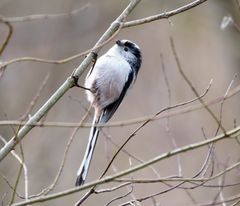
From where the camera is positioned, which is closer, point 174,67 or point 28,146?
point 28,146

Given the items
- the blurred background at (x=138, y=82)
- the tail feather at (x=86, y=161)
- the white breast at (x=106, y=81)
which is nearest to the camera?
the tail feather at (x=86, y=161)

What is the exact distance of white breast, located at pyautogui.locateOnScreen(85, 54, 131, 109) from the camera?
11.8 ft

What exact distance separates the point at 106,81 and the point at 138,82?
4.03 metres

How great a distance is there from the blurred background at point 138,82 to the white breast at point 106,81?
106 inches

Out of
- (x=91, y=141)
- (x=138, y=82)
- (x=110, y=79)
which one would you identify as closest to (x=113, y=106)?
(x=110, y=79)

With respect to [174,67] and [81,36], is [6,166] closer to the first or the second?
[81,36]

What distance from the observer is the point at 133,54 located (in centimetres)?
377

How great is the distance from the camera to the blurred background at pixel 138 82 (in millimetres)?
6602

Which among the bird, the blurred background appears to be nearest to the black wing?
the bird

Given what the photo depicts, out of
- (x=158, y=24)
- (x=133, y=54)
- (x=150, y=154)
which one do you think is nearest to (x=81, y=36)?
(x=158, y=24)

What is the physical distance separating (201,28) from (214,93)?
92 cm

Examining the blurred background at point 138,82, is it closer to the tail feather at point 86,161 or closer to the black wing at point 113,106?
the black wing at point 113,106

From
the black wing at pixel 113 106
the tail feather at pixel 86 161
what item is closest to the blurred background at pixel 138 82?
the black wing at pixel 113 106

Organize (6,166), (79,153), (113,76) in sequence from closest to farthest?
(113,76) → (6,166) → (79,153)
